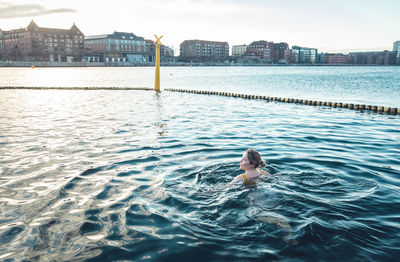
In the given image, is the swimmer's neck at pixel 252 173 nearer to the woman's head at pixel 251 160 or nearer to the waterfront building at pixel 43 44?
the woman's head at pixel 251 160

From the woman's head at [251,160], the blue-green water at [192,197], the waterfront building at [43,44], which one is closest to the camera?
the blue-green water at [192,197]

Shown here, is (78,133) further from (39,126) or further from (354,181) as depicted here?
(354,181)

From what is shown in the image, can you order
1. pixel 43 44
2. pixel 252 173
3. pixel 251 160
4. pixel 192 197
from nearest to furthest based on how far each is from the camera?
pixel 192 197
pixel 251 160
pixel 252 173
pixel 43 44

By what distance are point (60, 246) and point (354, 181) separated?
6873 millimetres

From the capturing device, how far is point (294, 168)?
8.64m

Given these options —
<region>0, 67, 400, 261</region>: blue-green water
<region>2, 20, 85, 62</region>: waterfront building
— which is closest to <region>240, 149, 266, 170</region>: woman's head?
<region>0, 67, 400, 261</region>: blue-green water

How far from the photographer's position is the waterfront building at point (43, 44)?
172875mm

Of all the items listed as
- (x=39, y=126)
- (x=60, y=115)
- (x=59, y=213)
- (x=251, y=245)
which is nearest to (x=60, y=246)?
(x=59, y=213)

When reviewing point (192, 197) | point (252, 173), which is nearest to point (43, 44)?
point (192, 197)

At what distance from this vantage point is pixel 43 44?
174875mm

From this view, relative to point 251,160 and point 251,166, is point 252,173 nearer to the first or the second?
point 251,166

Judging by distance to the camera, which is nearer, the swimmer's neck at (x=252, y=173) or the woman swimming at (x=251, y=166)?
the woman swimming at (x=251, y=166)

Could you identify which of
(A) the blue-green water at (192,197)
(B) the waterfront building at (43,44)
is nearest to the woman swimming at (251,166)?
(A) the blue-green water at (192,197)

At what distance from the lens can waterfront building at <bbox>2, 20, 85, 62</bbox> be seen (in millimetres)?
172875
